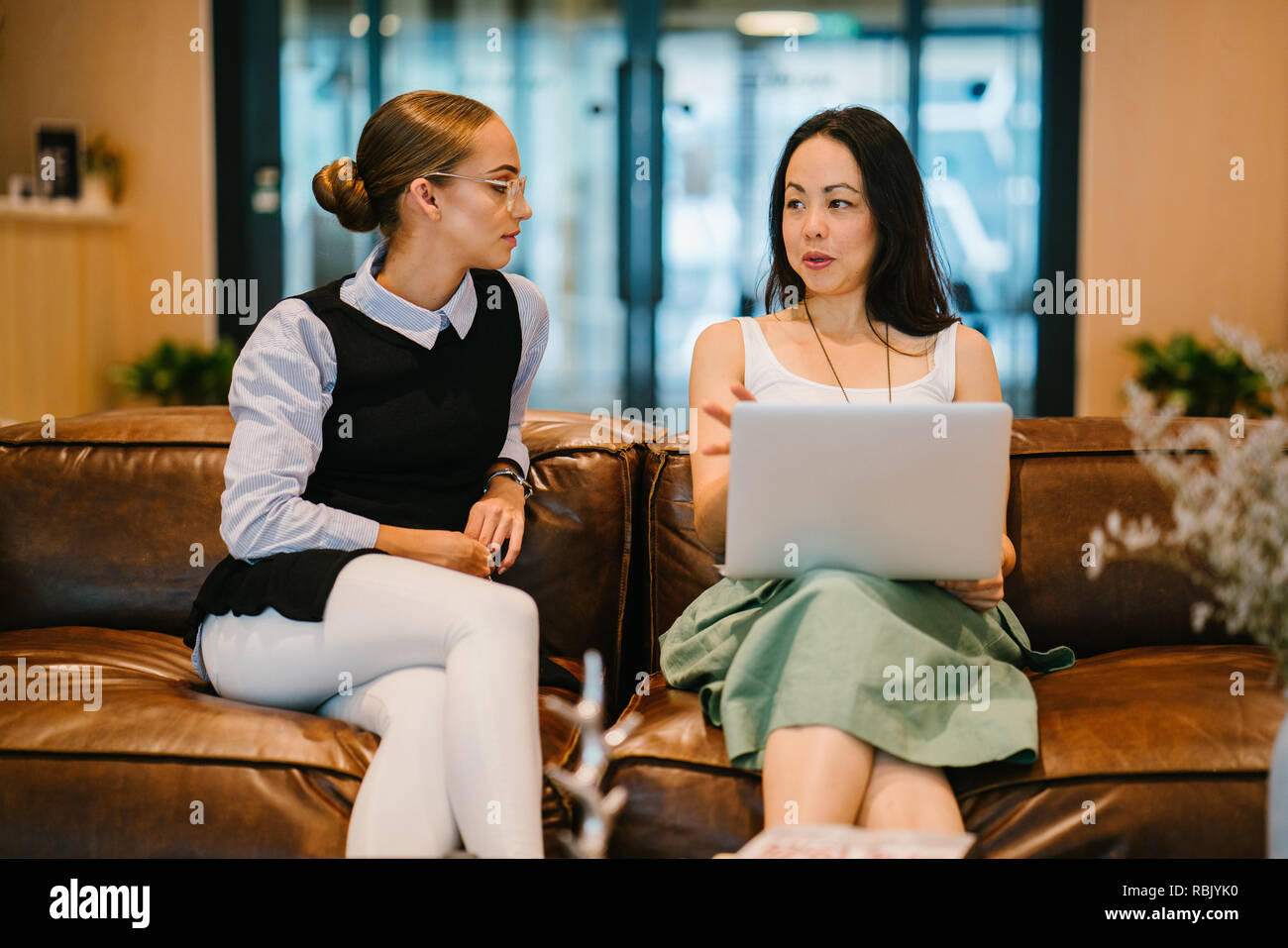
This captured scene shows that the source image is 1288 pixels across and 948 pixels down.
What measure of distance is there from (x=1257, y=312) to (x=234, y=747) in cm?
470

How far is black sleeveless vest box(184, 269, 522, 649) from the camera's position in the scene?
1645 mm

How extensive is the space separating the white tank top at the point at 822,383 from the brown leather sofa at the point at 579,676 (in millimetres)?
224

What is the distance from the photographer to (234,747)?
1.39m

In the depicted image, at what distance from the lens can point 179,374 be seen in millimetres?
4648

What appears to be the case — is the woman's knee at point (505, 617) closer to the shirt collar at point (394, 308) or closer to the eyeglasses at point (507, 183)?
the shirt collar at point (394, 308)

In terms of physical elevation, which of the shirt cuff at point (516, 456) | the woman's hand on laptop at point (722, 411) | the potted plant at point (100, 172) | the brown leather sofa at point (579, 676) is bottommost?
the brown leather sofa at point (579, 676)

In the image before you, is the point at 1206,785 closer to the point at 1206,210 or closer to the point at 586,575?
the point at 586,575

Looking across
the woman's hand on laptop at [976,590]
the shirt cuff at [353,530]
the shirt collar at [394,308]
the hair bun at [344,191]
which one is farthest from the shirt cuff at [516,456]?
the woman's hand on laptop at [976,590]

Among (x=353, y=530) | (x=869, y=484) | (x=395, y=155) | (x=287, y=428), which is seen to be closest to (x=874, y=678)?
(x=869, y=484)

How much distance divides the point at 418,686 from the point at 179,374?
3.72m

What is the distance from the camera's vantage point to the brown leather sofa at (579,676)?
1.36 metres

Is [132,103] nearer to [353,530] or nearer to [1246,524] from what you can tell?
[353,530]

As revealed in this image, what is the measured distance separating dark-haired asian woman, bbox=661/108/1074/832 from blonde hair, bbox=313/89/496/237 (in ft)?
1.64
